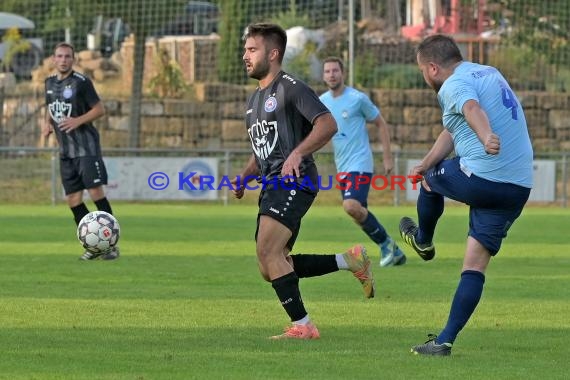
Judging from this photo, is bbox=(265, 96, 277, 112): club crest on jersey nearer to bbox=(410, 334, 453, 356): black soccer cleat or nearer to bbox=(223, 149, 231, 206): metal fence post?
bbox=(410, 334, 453, 356): black soccer cleat

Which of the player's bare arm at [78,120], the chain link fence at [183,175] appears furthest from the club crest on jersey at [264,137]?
the chain link fence at [183,175]

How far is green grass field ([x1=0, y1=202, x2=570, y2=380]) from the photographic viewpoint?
7414mm

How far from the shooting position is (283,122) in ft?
28.1

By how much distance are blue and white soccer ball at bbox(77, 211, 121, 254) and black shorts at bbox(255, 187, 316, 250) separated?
18.7ft

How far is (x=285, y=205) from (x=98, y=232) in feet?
19.2

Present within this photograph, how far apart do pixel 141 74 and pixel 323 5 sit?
16.0 feet

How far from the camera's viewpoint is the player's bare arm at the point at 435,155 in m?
8.22

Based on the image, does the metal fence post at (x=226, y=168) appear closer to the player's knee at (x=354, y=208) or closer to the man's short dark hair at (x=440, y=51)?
the player's knee at (x=354, y=208)

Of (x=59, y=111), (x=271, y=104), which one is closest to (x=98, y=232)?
(x=59, y=111)

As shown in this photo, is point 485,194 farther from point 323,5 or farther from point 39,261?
point 323,5

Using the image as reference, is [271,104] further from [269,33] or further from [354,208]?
[354,208]

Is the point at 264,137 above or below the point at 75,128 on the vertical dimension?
above

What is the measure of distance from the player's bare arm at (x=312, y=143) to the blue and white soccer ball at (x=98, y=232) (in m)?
5.94

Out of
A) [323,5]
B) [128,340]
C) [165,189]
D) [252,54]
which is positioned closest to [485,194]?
[252,54]
